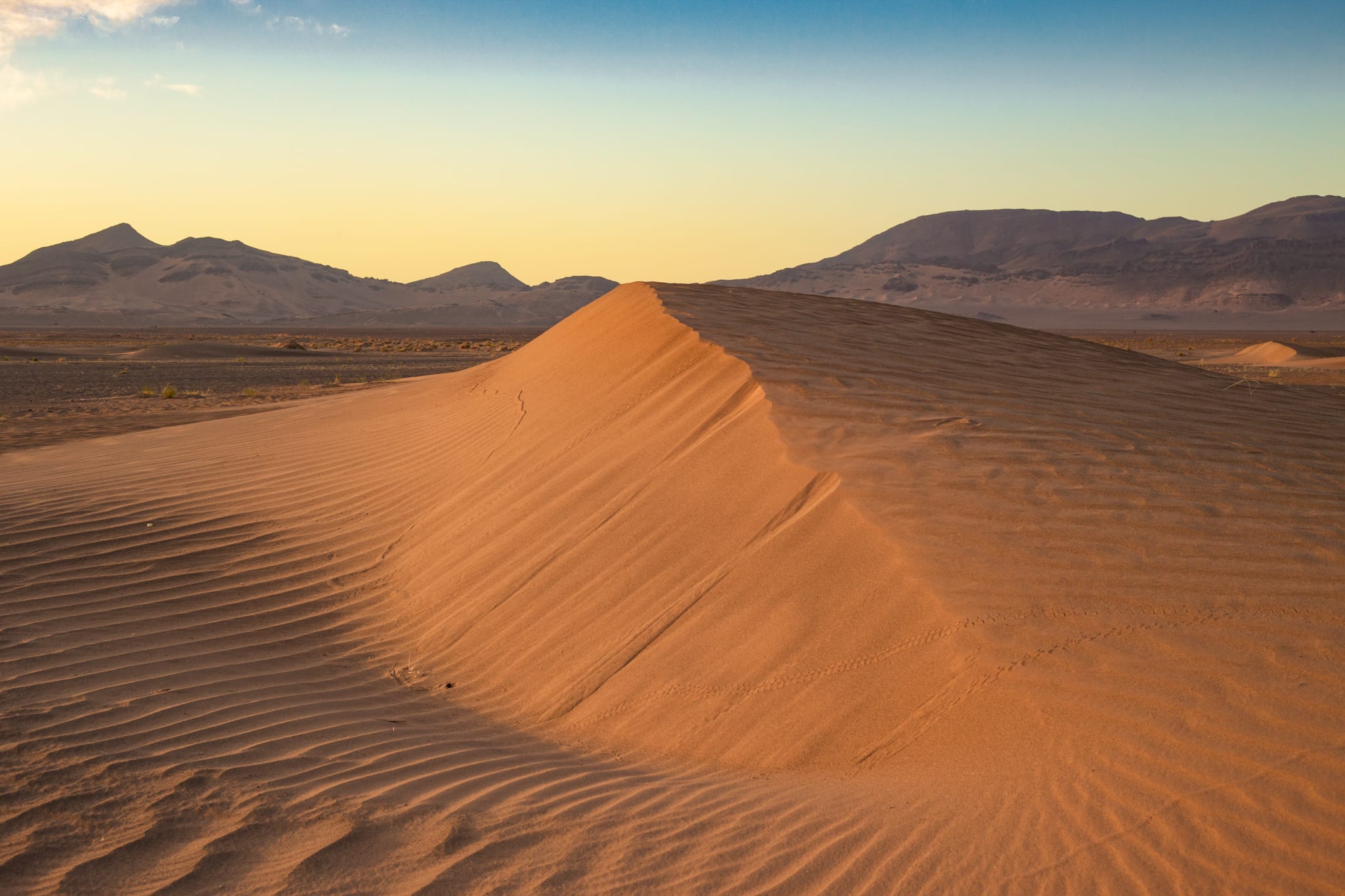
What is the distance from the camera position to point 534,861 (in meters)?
2.83

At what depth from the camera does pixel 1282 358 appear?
30453mm

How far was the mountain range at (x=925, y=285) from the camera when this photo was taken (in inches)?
4412

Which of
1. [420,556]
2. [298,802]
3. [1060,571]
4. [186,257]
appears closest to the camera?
[298,802]

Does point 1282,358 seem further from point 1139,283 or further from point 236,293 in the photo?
point 236,293

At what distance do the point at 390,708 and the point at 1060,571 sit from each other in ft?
9.25

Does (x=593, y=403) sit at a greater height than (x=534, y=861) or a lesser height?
greater

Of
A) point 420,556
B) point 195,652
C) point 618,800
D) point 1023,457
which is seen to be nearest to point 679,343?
point 420,556

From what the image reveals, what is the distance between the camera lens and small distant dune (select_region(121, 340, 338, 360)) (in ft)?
114

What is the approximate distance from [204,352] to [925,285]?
10598 centimetres

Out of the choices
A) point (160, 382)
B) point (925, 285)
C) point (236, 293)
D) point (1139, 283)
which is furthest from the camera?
point (236, 293)

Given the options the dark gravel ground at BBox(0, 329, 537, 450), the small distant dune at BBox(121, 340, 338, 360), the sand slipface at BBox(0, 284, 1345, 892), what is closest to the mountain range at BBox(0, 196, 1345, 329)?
the small distant dune at BBox(121, 340, 338, 360)

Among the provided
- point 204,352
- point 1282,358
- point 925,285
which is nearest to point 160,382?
point 204,352

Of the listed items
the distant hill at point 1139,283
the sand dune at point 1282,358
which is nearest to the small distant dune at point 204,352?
the sand dune at point 1282,358

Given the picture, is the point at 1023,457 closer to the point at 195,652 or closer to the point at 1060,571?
the point at 1060,571
